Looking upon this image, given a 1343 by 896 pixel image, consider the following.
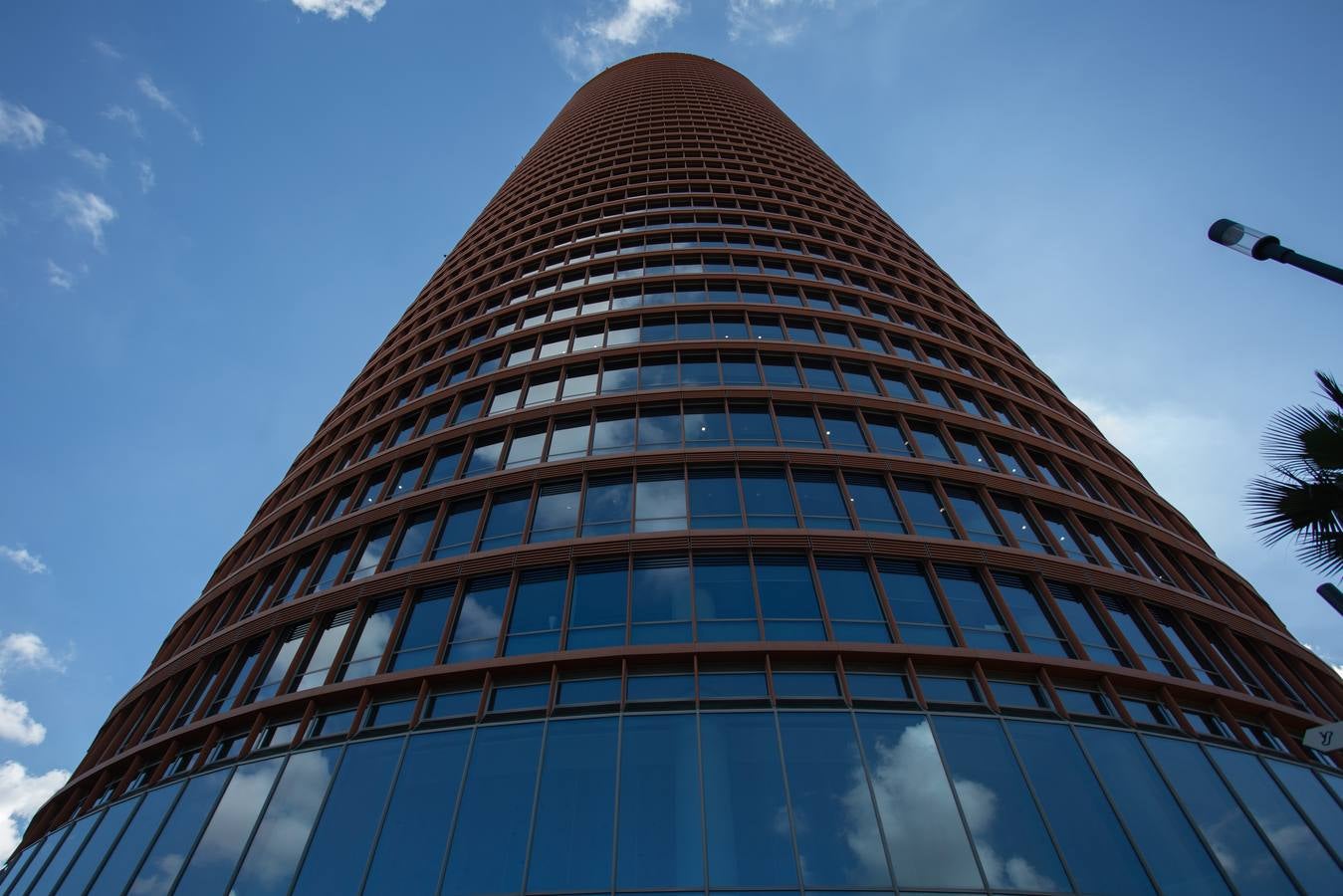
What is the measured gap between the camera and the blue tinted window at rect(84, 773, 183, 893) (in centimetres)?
1518

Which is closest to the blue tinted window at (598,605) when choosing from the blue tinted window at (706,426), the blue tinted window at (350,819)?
the blue tinted window at (350,819)

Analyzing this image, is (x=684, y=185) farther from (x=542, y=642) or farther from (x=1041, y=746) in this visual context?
(x=1041, y=746)

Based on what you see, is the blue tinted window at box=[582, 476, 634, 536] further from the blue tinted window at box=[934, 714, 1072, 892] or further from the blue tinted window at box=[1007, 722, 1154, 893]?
the blue tinted window at box=[1007, 722, 1154, 893]

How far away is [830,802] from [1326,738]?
722cm

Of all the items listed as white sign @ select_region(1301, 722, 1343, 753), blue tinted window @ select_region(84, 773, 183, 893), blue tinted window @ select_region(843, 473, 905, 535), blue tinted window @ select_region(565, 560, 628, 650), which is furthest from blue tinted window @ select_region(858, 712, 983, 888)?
blue tinted window @ select_region(84, 773, 183, 893)

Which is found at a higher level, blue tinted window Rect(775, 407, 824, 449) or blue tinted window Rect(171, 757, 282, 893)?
blue tinted window Rect(775, 407, 824, 449)

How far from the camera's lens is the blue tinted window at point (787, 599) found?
1653 cm

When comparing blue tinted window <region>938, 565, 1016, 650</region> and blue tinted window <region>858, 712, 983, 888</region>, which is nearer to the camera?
blue tinted window <region>858, 712, 983, 888</region>

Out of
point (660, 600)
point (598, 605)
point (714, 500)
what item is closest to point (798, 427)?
point (714, 500)

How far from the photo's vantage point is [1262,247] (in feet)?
26.8

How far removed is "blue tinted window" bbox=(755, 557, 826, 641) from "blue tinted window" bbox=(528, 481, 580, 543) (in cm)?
499

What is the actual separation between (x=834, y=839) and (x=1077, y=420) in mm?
22282

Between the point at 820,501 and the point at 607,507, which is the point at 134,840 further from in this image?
the point at 820,501

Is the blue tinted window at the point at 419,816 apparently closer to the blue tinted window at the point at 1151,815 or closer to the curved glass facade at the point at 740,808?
the curved glass facade at the point at 740,808
